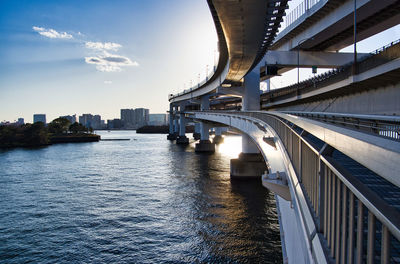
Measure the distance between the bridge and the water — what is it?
3842 mm

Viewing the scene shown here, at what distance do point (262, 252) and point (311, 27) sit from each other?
785 inches

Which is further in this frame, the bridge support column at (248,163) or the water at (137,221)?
the bridge support column at (248,163)

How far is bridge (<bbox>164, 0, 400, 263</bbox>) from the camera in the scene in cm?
205

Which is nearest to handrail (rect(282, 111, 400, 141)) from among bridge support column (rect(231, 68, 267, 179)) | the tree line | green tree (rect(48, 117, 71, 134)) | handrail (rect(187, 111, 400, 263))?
handrail (rect(187, 111, 400, 263))

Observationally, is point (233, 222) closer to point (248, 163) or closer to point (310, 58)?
point (248, 163)

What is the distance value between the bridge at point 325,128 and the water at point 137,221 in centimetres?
384

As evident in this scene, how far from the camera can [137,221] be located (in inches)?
551

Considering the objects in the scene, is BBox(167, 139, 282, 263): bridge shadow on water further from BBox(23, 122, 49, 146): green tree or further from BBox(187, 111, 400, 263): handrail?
BBox(23, 122, 49, 146): green tree

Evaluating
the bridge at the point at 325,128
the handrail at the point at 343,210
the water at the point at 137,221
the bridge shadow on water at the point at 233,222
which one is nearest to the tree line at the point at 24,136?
the water at the point at 137,221

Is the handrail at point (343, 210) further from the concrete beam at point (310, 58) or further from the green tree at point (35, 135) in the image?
the green tree at point (35, 135)

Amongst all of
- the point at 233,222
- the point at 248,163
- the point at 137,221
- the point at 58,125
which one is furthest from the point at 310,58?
the point at 58,125

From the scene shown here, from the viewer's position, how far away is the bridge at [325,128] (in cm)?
205

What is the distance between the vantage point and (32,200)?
1795cm

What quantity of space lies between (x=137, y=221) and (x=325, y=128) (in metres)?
12.9
